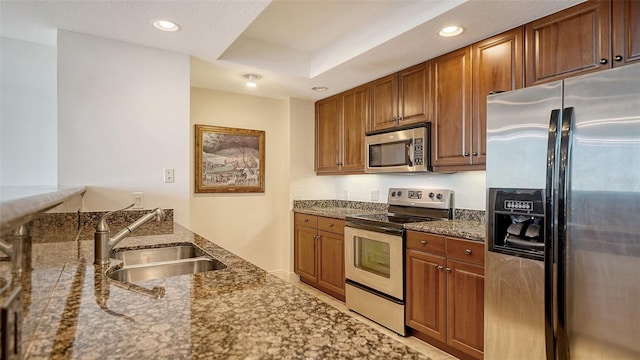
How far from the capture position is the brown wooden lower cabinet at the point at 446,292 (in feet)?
6.95

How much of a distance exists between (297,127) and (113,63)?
2.05m

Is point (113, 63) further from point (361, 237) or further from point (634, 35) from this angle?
point (634, 35)

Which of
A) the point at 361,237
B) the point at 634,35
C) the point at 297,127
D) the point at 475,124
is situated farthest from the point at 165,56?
the point at 634,35

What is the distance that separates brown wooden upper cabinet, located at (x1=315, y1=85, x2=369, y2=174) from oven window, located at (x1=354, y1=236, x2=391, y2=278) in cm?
88

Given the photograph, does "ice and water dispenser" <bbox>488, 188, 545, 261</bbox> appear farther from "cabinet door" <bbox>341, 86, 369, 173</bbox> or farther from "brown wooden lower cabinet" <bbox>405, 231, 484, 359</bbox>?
"cabinet door" <bbox>341, 86, 369, 173</bbox>

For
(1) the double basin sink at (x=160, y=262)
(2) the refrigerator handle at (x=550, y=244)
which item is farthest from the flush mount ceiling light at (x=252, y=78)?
(2) the refrigerator handle at (x=550, y=244)

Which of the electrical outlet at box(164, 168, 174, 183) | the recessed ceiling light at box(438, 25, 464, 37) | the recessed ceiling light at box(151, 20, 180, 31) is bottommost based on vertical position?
the electrical outlet at box(164, 168, 174, 183)

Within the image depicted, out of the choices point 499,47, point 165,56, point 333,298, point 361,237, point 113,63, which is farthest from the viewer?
point 333,298

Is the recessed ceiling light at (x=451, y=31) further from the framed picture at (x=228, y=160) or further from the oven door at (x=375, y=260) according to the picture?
the framed picture at (x=228, y=160)

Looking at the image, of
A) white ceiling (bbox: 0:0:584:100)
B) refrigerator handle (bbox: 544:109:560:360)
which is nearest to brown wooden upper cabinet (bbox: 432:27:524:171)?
white ceiling (bbox: 0:0:584:100)

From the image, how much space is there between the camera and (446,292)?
7.51ft

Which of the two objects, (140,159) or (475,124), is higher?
(475,124)

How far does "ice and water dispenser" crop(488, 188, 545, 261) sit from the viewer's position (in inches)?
68.2

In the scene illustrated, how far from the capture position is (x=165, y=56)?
2633mm
